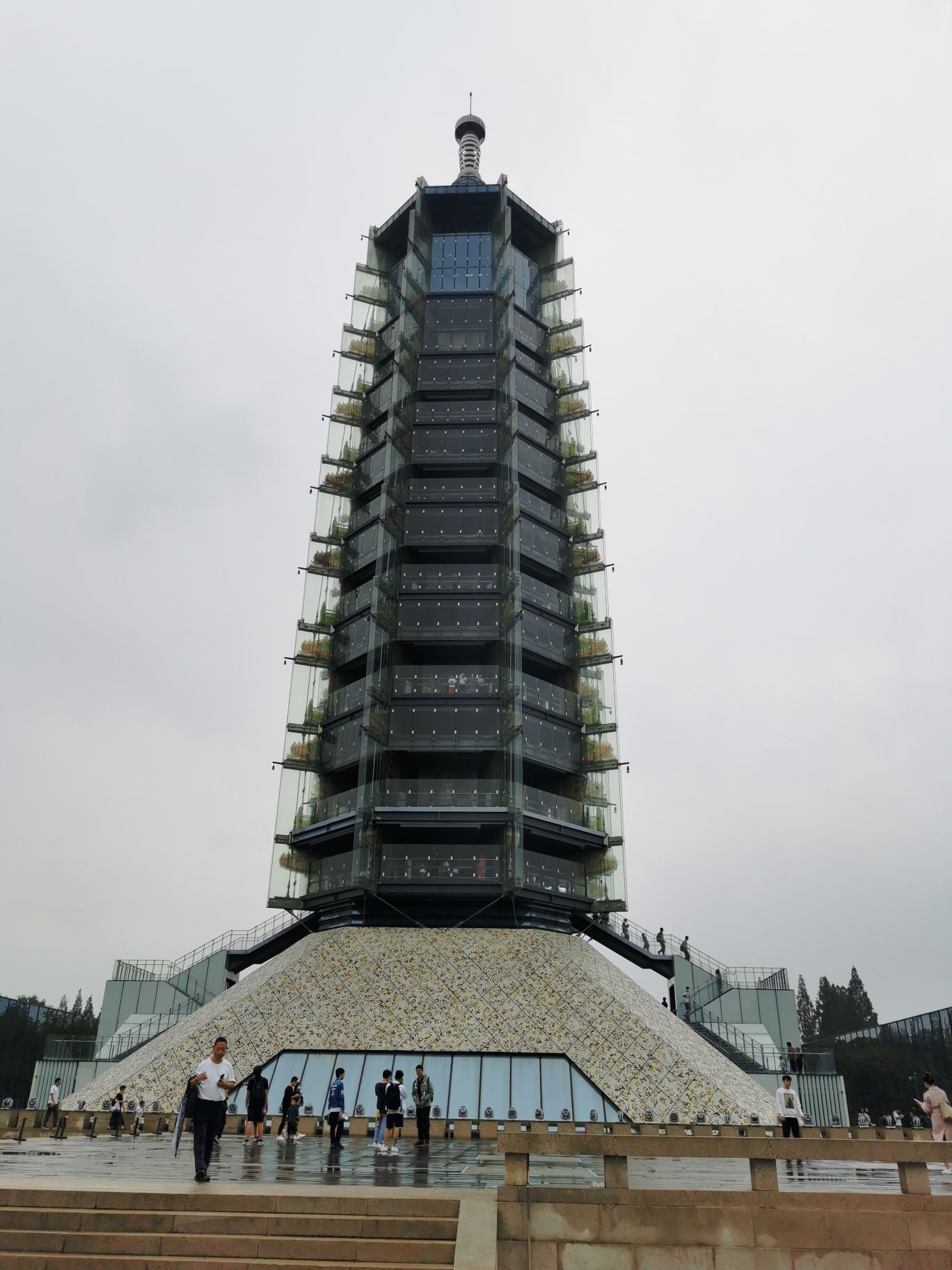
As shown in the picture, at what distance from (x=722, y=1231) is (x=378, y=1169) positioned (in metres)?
7.68

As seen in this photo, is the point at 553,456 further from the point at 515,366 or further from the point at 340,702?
the point at 340,702

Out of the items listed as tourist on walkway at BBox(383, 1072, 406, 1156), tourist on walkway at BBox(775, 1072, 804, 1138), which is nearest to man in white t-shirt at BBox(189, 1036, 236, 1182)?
tourist on walkway at BBox(383, 1072, 406, 1156)

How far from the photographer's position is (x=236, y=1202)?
12062 mm

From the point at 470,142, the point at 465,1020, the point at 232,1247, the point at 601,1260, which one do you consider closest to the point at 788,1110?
the point at 601,1260

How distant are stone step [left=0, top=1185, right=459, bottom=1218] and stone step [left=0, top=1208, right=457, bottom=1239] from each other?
158 millimetres

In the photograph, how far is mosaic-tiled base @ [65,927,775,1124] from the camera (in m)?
33.7

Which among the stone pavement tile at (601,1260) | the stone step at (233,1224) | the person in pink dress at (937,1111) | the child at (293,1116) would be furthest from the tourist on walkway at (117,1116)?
the person in pink dress at (937,1111)

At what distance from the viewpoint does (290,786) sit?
47625 millimetres

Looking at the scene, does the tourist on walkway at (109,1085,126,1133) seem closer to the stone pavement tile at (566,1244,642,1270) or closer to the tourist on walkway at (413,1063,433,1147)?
the tourist on walkway at (413,1063,433,1147)

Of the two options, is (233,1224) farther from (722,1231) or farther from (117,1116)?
(117,1116)

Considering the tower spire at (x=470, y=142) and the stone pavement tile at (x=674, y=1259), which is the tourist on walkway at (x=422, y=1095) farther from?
the tower spire at (x=470, y=142)

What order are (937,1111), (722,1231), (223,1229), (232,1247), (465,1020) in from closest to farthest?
(232,1247) → (223,1229) → (722,1231) → (937,1111) → (465,1020)

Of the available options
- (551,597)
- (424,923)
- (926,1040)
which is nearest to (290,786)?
(424,923)

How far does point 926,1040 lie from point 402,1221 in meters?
79.9
